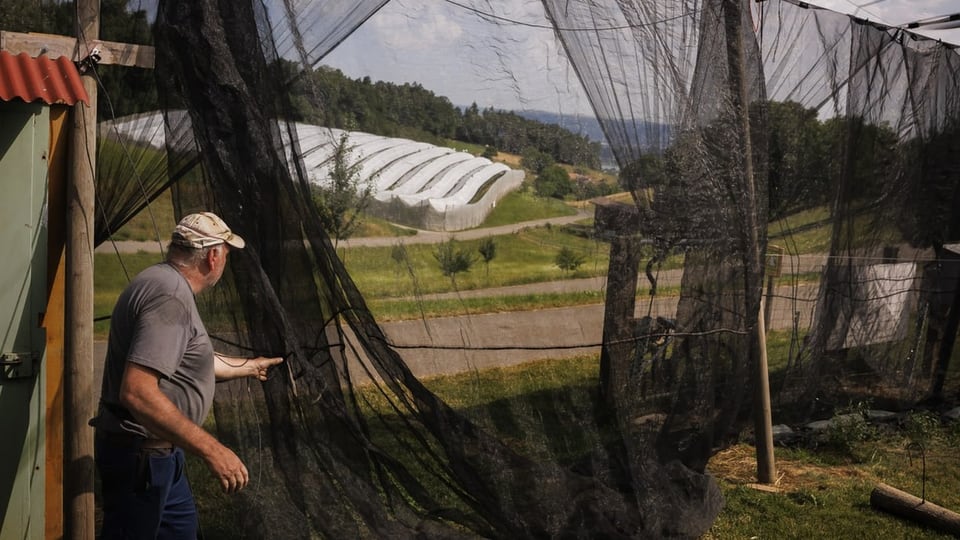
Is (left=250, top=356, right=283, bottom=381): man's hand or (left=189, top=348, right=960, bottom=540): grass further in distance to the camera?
(left=189, top=348, right=960, bottom=540): grass

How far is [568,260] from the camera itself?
3947 mm

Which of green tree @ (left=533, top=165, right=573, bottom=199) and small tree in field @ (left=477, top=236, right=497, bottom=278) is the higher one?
green tree @ (left=533, top=165, right=573, bottom=199)

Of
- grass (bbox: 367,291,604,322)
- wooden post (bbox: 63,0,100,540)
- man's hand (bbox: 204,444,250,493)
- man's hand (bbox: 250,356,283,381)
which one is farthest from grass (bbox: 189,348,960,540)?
man's hand (bbox: 204,444,250,493)

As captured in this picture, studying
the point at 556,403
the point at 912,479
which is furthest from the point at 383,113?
the point at 912,479

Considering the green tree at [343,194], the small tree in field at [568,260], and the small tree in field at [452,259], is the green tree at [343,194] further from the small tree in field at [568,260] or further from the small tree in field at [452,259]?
the small tree in field at [568,260]

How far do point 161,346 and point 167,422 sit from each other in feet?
0.81

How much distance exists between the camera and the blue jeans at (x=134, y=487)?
303 cm

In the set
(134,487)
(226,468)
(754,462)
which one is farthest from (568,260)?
(754,462)

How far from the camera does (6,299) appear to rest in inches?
145

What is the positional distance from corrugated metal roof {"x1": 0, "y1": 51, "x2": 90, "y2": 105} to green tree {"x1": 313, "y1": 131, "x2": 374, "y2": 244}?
1.01 metres

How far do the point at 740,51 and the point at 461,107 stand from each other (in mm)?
1641

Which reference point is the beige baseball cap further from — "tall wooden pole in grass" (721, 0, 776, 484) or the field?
"tall wooden pole in grass" (721, 0, 776, 484)

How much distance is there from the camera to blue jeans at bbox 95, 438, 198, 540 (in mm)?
3033

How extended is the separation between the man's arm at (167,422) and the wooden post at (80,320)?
1.04 m
